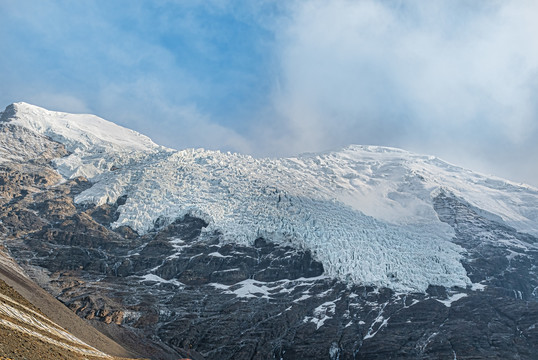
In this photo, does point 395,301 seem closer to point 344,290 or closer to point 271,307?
point 344,290

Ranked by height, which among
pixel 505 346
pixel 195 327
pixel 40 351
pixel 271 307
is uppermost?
pixel 505 346

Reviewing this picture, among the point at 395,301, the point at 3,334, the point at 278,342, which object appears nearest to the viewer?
the point at 3,334

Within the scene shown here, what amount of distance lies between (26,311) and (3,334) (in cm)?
2682

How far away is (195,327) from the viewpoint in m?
171

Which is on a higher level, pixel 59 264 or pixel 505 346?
pixel 505 346

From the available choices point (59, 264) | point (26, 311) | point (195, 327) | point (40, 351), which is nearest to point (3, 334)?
point (40, 351)

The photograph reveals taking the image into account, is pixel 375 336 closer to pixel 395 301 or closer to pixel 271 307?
pixel 395 301

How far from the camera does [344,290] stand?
198625mm

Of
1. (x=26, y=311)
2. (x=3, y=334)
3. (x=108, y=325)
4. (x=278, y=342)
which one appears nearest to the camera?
(x=3, y=334)

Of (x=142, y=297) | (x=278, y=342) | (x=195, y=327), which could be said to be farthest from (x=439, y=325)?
(x=142, y=297)

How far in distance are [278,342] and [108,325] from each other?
189 ft

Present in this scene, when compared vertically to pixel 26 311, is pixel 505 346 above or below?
above

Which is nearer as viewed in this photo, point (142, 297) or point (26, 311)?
point (26, 311)

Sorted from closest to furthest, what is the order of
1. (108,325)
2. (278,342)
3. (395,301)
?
(108,325) → (278,342) → (395,301)
